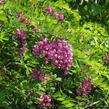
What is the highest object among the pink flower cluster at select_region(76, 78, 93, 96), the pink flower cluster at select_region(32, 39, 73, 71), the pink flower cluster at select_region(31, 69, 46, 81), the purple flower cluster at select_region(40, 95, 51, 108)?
the pink flower cluster at select_region(32, 39, 73, 71)

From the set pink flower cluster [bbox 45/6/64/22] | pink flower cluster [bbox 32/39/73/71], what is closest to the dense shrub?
pink flower cluster [bbox 32/39/73/71]

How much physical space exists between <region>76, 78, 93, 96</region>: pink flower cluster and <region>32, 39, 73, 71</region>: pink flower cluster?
211 mm

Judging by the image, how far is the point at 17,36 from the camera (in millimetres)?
2352

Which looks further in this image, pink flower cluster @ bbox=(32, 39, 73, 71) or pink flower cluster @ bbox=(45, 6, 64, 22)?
pink flower cluster @ bbox=(45, 6, 64, 22)

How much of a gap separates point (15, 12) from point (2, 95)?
48cm

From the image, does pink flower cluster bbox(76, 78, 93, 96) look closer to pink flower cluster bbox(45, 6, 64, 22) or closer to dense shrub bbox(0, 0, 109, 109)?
dense shrub bbox(0, 0, 109, 109)

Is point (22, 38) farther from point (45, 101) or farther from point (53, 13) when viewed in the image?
point (53, 13)

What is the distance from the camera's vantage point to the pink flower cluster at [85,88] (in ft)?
8.16

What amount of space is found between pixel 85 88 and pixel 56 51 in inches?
13.4

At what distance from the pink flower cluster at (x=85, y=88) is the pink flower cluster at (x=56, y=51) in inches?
8.3

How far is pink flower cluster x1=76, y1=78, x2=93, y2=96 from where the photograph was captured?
8.16 feet

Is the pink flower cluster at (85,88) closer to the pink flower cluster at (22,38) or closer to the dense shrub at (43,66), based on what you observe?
the dense shrub at (43,66)

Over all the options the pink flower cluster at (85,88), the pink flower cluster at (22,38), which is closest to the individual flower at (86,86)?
the pink flower cluster at (85,88)

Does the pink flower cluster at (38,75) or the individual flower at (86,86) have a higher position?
the pink flower cluster at (38,75)
